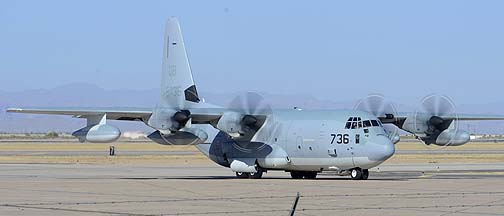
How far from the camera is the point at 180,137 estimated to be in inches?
1666

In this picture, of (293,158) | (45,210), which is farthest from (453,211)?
(293,158)

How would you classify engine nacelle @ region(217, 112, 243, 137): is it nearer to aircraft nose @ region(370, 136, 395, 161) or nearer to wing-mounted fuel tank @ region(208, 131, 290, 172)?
wing-mounted fuel tank @ region(208, 131, 290, 172)

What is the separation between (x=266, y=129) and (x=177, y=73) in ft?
20.4

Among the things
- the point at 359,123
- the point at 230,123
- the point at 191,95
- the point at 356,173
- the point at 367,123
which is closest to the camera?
the point at 367,123

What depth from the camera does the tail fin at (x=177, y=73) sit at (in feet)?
153

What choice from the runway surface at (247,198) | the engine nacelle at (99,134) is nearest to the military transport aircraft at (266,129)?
the engine nacelle at (99,134)

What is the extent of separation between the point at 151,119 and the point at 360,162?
9343mm

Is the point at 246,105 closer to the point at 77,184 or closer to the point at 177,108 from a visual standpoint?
the point at 177,108

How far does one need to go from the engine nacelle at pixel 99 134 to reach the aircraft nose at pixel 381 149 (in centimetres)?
1026

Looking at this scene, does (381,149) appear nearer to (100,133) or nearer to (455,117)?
(455,117)

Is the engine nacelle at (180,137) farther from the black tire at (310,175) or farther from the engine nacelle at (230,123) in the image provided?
the black tire at (310,175)

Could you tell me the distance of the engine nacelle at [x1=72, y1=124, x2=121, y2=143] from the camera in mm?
39000

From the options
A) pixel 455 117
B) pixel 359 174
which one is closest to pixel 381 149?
pixel 359 174

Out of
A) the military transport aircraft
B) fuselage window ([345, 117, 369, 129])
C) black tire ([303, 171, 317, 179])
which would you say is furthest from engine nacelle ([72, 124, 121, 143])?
fuselage window ([345, 117, 369, 129])
